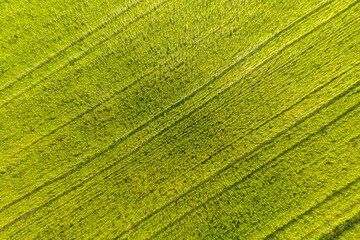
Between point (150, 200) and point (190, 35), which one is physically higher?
point (190, 35)

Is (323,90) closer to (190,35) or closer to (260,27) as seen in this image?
(260,27)

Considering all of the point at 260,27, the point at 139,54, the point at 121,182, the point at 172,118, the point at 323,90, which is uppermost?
the point at 139,54

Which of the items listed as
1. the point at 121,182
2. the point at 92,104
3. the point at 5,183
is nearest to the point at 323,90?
the point at 121,182

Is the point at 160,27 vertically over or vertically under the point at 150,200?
over

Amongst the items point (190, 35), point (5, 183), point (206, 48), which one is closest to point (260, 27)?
point (206, 48)

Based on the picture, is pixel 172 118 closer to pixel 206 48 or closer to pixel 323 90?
pixel 206 48

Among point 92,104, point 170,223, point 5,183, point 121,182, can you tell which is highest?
point 92,104
